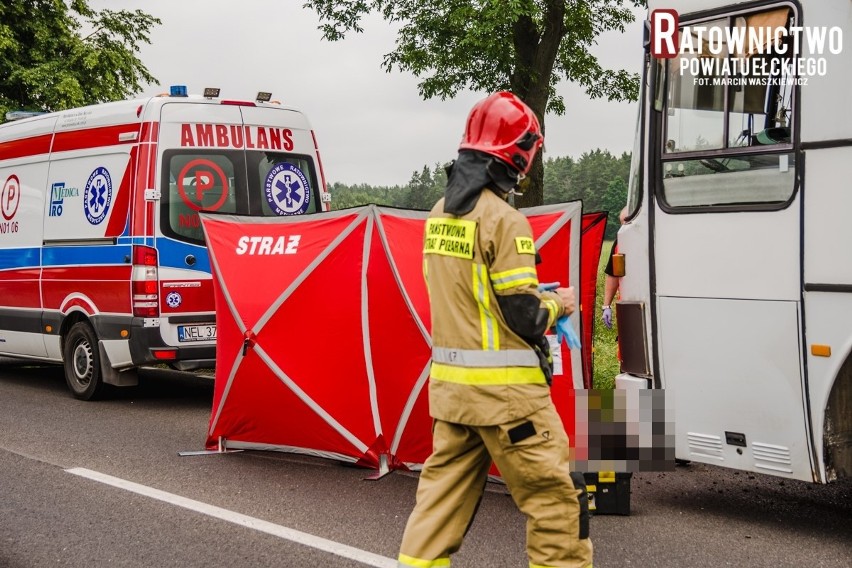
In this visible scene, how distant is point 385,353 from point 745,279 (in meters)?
2.29

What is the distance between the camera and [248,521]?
5.53 meters

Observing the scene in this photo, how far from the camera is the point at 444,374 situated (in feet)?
12.1

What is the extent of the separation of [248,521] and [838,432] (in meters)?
3.17

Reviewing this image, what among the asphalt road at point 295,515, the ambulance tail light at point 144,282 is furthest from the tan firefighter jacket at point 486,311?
the ambulance tail light at point 144,282

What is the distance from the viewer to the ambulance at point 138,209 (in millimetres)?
8898

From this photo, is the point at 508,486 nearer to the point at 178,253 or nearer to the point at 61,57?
the point at 178,253

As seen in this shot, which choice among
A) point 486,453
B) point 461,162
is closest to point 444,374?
point 486,453

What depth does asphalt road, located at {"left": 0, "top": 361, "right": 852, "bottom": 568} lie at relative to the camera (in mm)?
4914

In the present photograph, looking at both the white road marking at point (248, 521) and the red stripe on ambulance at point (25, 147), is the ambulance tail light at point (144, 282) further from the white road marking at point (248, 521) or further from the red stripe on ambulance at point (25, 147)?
the white road marking at point (248, 521)

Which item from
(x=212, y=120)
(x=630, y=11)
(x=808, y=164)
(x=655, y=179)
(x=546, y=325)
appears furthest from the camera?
(x=630, y=11)

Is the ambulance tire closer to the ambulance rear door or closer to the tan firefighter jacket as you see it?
the ambulance rear door

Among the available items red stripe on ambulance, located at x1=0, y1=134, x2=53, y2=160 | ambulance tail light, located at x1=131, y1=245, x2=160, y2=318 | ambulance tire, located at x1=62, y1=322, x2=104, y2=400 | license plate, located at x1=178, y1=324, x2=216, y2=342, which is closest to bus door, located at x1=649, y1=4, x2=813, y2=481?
license plate, located at x1=178, y1=324, x2=216, y2=342

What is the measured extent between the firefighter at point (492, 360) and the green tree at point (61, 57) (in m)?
25.6

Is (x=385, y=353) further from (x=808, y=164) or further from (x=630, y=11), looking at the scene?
(x=630, y=11)
